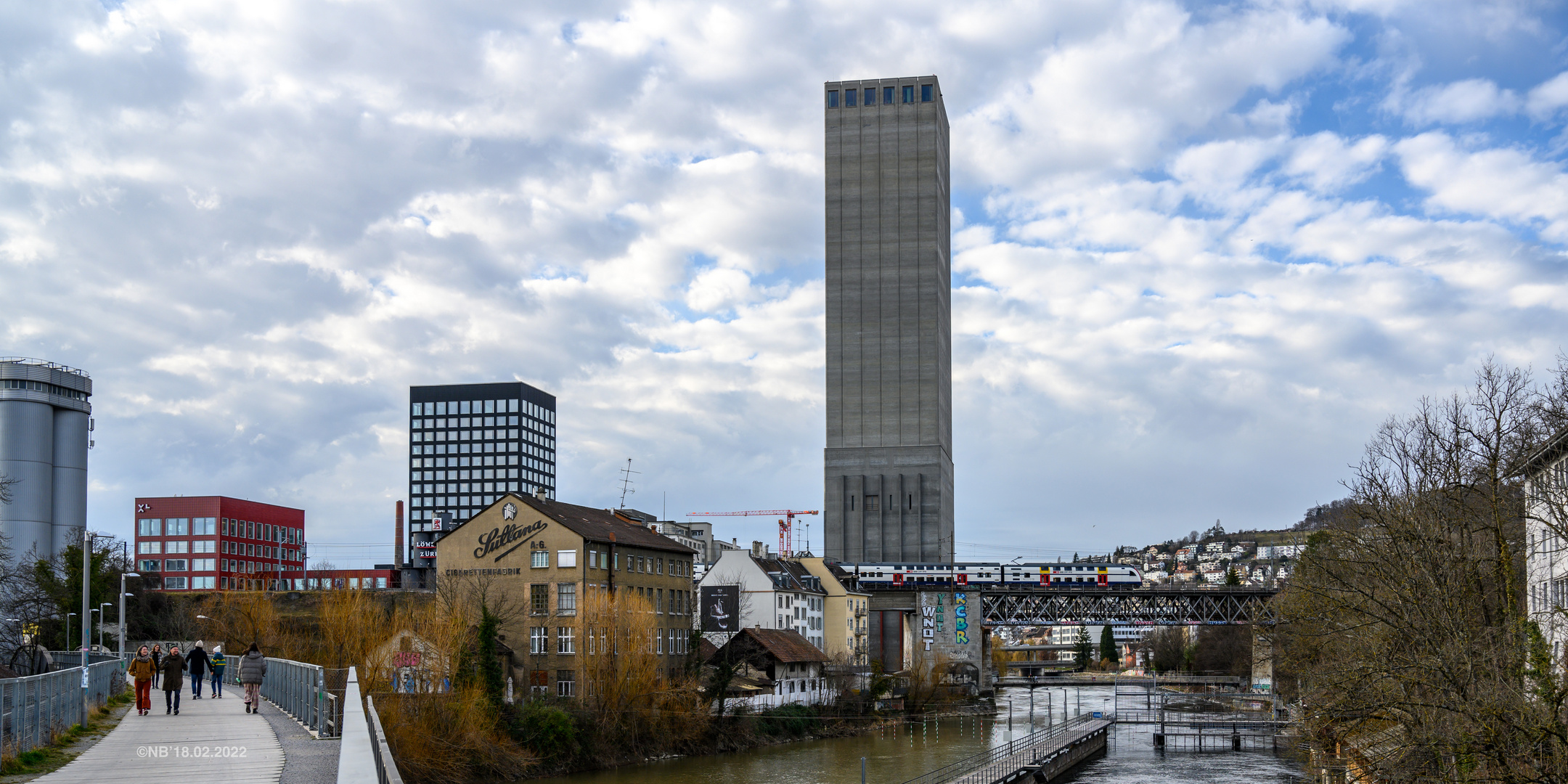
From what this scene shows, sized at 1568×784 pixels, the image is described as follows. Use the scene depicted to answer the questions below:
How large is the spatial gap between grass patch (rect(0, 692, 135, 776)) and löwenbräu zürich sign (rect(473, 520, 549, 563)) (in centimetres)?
4979

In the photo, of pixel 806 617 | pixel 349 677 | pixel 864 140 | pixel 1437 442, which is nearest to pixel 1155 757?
pixel 806 617

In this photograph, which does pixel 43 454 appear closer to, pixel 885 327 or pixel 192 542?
pixel 192 542

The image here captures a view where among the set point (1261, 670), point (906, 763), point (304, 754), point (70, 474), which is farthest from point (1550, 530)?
point (70, 474)

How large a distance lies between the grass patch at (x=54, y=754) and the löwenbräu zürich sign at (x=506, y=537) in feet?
163

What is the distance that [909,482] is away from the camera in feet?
527

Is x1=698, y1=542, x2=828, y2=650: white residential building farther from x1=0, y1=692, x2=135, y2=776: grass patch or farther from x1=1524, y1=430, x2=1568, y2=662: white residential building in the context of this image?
x1=0, y1=692, x2=135, y2=776: grass patch

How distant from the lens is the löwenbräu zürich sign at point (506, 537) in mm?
75625

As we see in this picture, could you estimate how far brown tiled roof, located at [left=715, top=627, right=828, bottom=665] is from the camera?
282ft

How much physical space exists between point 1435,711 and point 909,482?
130540 mm

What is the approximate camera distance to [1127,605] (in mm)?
131250

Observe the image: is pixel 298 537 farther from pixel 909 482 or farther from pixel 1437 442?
pixel 1437 442

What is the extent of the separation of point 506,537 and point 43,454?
66.8 meters

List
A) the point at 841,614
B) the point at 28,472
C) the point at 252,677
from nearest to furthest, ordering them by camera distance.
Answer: the point at 252,677
the point at 28,472
the point at 841,614

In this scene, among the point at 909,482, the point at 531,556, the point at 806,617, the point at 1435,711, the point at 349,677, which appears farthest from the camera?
the point at 909,482
